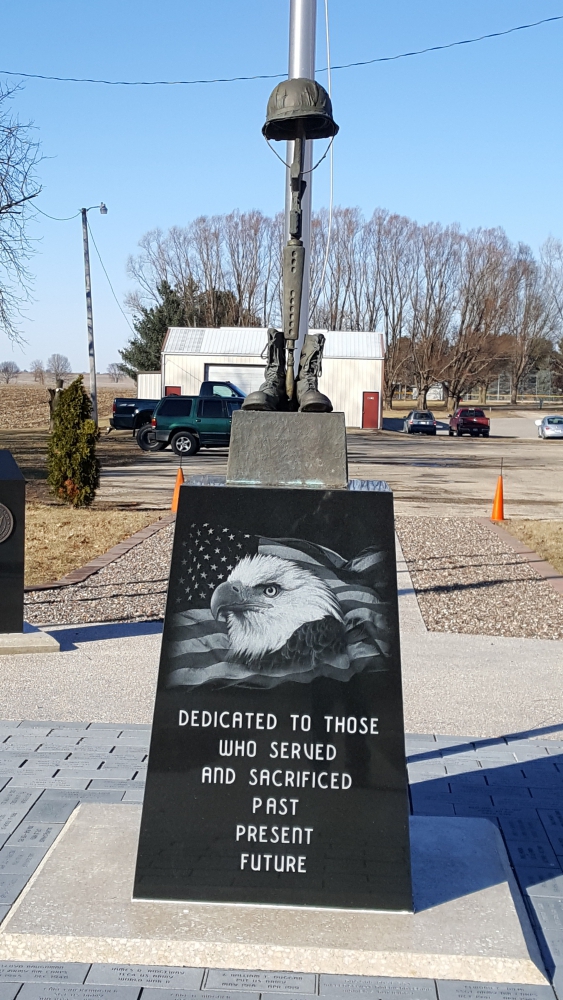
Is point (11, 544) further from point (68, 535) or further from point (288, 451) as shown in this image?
point (68, 535)

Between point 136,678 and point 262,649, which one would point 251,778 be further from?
point 136,678

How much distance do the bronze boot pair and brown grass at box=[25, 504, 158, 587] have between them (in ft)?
19.6

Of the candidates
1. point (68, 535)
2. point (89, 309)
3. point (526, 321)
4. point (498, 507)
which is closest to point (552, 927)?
point (68, 535)

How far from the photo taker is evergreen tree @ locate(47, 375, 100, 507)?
15.0 meters

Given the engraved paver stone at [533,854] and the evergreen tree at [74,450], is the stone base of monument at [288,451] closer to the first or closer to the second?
the engraved paver stone at [533,854]

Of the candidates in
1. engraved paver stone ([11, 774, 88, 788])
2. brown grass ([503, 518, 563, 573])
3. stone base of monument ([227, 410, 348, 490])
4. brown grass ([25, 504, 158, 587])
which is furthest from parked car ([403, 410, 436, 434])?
stone base of monument ([227, 410, 348, 490])

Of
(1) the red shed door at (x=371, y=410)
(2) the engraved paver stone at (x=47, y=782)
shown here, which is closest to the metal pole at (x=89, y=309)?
(1) the red shed door at (x=371, y=410)

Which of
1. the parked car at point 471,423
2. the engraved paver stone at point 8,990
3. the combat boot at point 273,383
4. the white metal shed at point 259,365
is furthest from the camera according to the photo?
the white metal shed at point 259,365

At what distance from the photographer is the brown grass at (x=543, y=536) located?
39.7 ft

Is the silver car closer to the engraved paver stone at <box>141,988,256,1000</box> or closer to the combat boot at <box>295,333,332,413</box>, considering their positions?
the combat boot at <box>295,333,332,413</box>

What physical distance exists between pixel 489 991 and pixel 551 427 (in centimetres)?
4164

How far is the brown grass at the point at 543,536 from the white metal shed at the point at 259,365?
28685mm

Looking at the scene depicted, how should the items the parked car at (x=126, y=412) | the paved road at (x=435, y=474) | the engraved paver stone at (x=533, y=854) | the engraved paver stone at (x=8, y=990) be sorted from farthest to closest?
1. the parked car at (x=126, y=412)
2. the paved road at (x=435, y=474)
3. the engraved paver stone at (x=533, y=854)
4. the engraved paver stone at (x=8, y=990)

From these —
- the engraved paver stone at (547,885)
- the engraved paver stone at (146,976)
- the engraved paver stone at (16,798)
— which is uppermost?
the engraved paver stone at (146,976)
